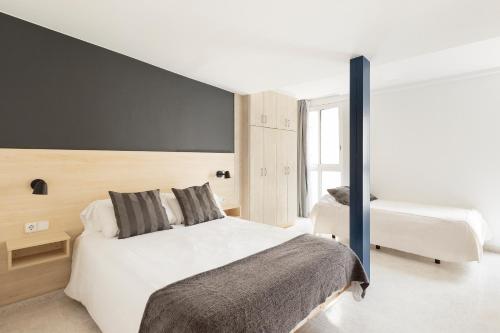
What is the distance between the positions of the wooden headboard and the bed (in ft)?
0.97

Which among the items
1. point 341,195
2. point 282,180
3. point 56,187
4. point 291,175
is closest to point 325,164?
point 291,175

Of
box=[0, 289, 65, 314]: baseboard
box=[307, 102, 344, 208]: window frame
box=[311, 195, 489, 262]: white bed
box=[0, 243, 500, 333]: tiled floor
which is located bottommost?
box=[0, 243, 500, 333]: tiled floor

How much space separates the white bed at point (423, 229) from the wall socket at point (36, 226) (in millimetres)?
3492

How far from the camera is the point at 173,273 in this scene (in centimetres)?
162

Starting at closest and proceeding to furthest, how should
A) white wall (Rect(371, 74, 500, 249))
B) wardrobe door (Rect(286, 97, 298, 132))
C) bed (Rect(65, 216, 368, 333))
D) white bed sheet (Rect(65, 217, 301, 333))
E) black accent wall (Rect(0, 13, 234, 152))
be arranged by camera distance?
1. bed (Rect(65, 216, 368, 333))
2. white bed sheet (Rect(65, 217, 301, 333))
3. black accent wall (Rect(0, 13, 234, 152))
4. white wall (Rect(371, 74, 500, 249))
5. wardrobe door (Rect(286, 97, 298, 132))

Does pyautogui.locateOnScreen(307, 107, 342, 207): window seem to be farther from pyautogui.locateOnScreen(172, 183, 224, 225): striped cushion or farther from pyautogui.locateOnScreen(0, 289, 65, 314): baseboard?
pyautogui.locateOnScreen(0, 289, 65, 314): baseboard

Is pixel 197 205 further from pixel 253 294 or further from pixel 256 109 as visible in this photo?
pixel 256 109

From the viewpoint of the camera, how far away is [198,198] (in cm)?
A: 298

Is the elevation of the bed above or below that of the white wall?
below

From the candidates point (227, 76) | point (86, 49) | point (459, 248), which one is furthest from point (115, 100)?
point (459, 248)

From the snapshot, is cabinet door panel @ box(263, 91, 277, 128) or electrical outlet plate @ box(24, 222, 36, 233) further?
cabinet door panel @ box(263, 91, 277, 128)

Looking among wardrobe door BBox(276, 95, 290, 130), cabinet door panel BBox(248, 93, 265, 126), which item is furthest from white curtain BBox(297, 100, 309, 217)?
cabinet door panel BBox(248, 93, 265, 126)

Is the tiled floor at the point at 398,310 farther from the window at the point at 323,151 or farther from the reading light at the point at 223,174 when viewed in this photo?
the window at the point at 323,151

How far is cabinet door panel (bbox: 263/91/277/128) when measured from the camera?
175 inches
